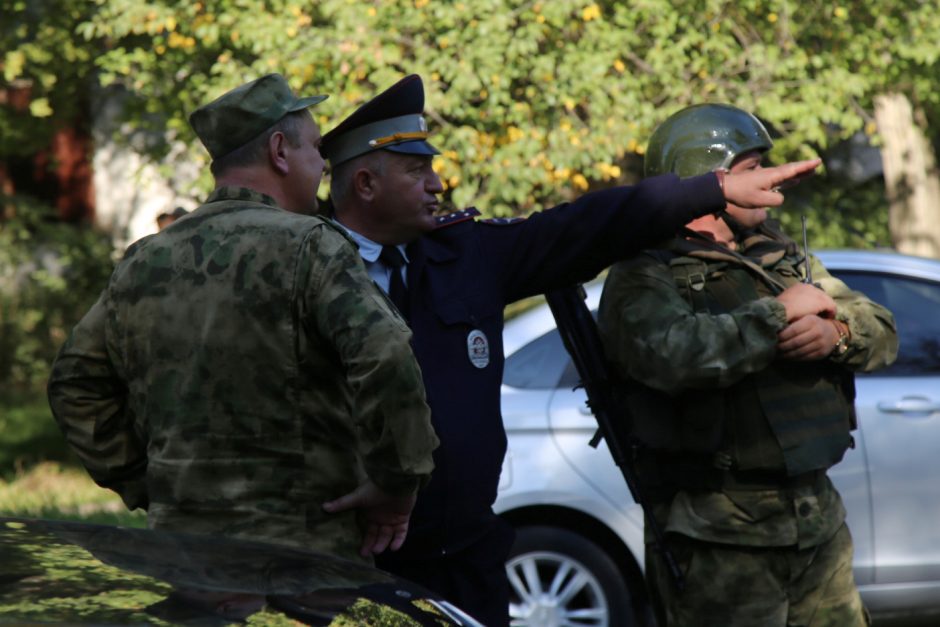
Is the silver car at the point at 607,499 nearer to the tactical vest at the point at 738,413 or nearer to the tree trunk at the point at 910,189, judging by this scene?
the tactical vest at the point at 738,413

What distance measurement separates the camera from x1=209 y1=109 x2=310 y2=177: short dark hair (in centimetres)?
342

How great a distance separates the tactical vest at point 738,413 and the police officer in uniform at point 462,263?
0.36 meters

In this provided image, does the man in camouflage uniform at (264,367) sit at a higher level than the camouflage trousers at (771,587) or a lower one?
higher

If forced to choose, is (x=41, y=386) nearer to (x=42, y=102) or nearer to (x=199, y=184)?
(x=42, y=102)

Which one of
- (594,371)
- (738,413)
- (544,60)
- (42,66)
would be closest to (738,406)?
(738,413)

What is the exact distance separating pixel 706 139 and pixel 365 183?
1006mm

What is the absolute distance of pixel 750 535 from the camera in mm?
3986

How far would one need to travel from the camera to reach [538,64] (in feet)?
29.4

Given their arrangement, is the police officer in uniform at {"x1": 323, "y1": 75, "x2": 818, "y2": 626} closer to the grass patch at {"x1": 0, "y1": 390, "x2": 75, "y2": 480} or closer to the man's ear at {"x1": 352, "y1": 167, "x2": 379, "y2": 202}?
the man's ear at {"x1": 352, "y1": 167, "x2": 379, "y2": 202}

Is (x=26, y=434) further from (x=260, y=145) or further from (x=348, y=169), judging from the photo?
(x=260, y=145)

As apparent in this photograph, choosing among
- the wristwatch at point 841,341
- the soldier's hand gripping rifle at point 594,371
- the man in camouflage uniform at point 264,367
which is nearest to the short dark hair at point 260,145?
the man in camouflage uniform at point 264,367

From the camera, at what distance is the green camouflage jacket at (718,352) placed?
12.6 feet

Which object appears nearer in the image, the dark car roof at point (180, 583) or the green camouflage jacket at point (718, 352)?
the dark car roof at point (180, 583)

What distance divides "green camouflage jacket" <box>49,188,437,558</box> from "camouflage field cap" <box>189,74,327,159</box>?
0.44 feet
